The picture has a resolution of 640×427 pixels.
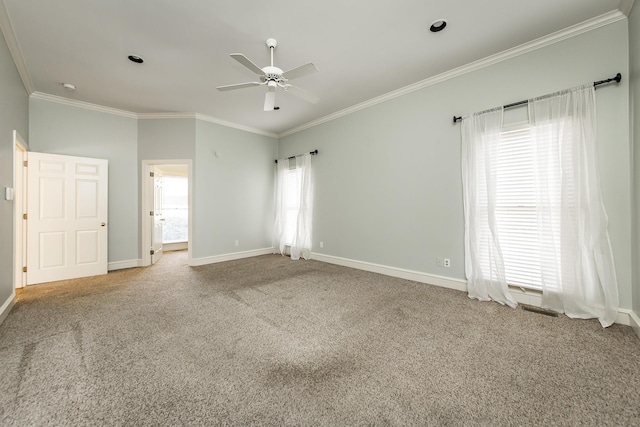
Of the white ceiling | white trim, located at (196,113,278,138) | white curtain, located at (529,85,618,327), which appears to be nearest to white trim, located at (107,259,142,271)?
the white ceiling

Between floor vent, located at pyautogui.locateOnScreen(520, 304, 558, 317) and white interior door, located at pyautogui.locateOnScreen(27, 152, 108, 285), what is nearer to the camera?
floor vent, located at pyautogui.locateOnScreen(520, 304, 558, 317)

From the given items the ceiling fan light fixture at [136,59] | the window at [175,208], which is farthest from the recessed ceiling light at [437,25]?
the window at [175,208]

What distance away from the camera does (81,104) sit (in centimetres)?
434

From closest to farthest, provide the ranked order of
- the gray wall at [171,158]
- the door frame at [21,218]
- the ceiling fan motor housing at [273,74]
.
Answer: the ceiling fan motor housing at [273,74] < the door frame at [21,218] < the gray wall at [171,158]

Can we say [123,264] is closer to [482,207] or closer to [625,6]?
[482,207]

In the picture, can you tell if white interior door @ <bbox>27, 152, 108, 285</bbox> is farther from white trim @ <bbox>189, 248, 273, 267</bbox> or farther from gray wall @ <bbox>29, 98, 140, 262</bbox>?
white trim @ <bbox>189, 248, 273, 267</bbox>

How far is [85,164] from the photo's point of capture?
167 inches

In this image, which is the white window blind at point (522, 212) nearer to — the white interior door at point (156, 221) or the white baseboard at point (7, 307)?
the white baseboard at point (7, 307)

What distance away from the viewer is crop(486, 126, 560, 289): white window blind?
271cm

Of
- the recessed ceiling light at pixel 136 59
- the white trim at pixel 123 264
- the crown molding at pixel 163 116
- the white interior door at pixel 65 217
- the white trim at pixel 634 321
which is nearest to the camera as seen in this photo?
the white trim at pixel 634 321

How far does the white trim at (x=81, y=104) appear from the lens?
4.00 metres

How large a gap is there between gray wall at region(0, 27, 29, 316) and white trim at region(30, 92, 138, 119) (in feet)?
3.28

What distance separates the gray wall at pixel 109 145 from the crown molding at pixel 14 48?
473 mm

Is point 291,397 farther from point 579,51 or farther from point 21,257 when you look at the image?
point 21,257
